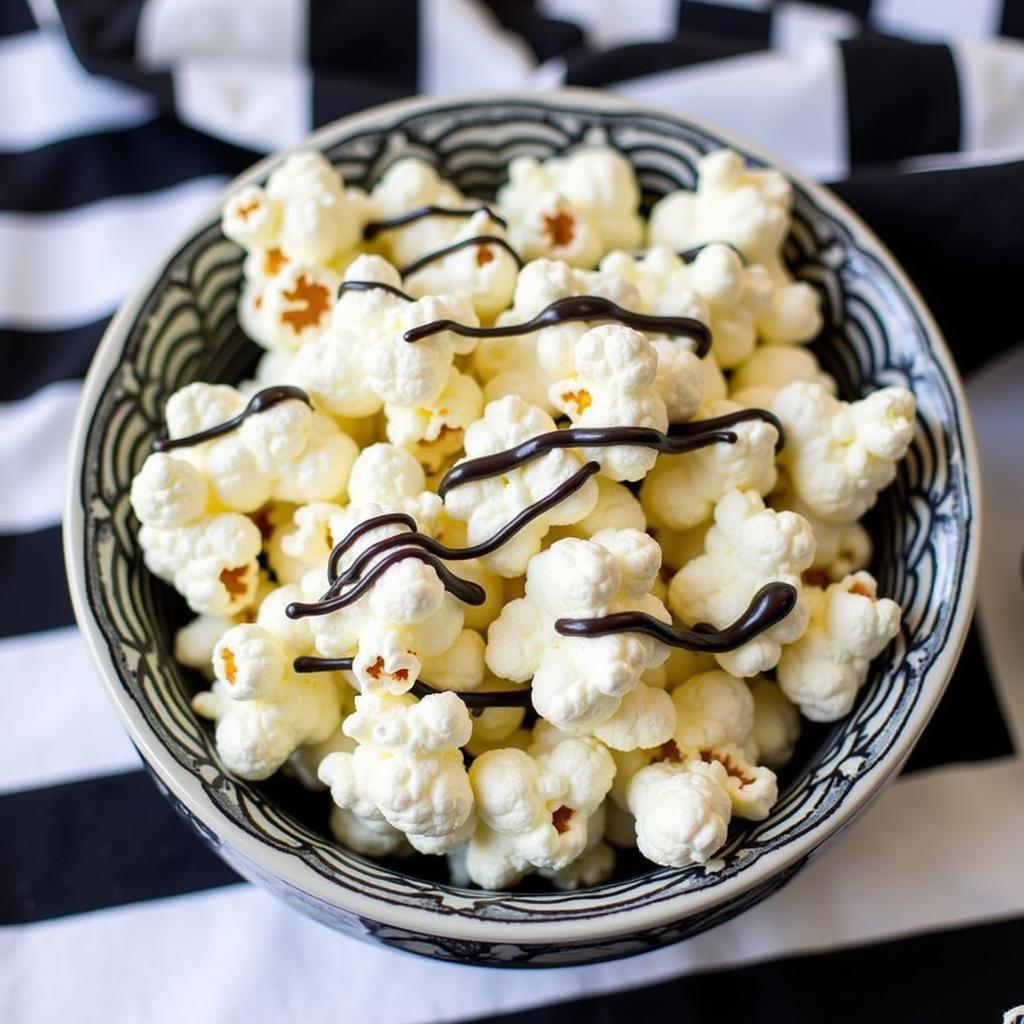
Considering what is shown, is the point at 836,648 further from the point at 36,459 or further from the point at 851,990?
the point at 36,459

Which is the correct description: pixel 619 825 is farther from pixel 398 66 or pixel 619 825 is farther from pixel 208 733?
pixel 398 66

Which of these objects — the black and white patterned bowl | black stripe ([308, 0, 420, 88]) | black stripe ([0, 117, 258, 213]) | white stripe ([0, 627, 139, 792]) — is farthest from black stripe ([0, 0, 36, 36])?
white stripe ([0, 627, 139, 792])

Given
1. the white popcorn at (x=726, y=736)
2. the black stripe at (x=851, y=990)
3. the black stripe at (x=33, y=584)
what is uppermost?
the white popcorn at (x=726, y=736)

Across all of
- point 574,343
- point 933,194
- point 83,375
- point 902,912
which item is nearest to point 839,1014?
point 902,912

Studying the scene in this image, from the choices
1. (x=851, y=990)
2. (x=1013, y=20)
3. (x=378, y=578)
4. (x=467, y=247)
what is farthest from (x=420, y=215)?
(x=1013, y=20)

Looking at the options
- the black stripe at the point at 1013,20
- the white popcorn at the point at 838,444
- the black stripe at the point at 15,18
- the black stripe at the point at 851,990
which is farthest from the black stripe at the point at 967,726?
the black stripe at the point at 15,18

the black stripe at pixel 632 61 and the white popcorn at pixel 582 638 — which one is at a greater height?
the black stripe at pixel 632 61

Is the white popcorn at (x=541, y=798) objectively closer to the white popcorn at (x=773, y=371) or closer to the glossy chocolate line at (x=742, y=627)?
the glossy chocolate line at (x=742, y=627)
